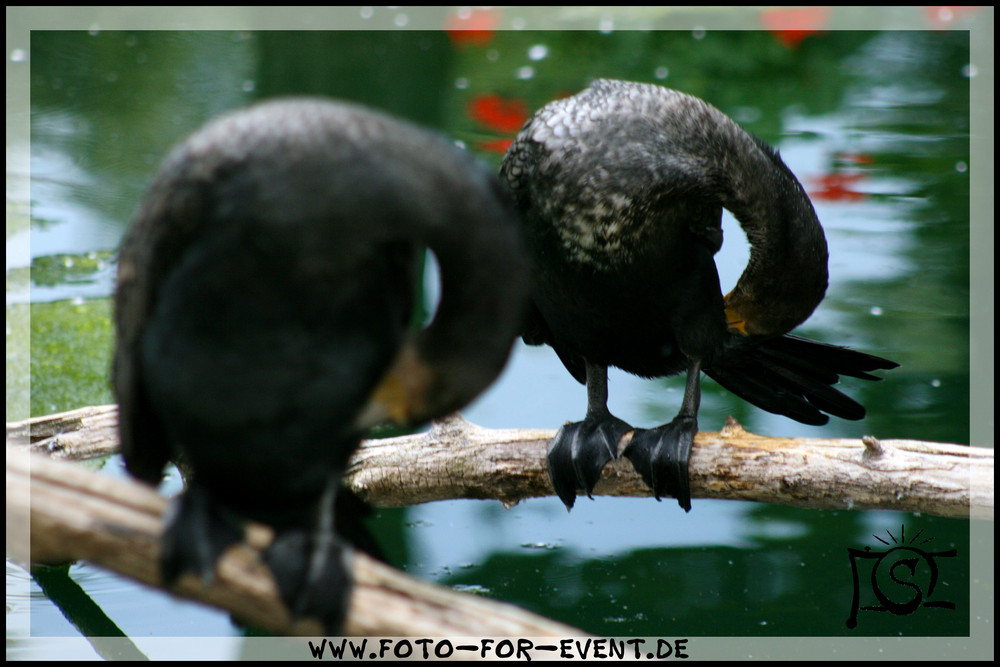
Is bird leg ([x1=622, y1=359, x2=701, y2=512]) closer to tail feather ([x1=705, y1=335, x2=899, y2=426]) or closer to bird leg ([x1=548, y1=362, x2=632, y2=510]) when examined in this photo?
bird leg ([x1=548, y1=362, x2=632, y2=510])

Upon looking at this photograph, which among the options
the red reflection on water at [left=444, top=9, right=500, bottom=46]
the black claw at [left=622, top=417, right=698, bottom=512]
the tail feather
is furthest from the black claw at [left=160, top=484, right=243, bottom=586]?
the red reflection on water at [left=444, top=9, right=500, bottom=46]

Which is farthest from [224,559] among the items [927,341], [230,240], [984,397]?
[927,341]

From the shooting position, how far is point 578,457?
249 centimetres

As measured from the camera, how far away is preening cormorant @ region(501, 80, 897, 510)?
2.24m

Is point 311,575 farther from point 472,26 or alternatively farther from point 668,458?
point 472,26

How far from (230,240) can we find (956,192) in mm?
5169

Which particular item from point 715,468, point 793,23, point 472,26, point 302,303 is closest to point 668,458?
point 715,468

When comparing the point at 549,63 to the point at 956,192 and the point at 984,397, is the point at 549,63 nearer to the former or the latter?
the point at 956,192

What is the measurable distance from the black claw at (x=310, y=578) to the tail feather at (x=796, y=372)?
148 cm

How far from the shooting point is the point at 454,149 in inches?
58.2

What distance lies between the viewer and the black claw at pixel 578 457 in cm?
249

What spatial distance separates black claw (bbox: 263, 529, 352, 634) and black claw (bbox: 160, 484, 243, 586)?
77 mm

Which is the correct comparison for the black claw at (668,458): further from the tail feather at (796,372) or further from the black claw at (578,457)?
the tail feather at (796,372)

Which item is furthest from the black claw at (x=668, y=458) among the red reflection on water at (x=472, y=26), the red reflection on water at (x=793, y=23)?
the red reflection on water at (x=793, y=23)
